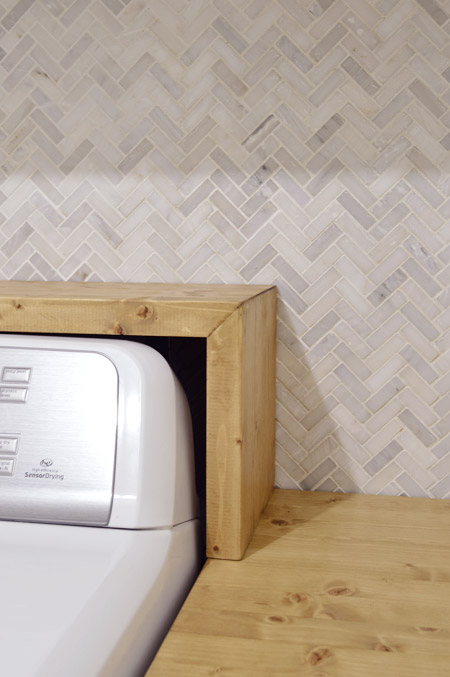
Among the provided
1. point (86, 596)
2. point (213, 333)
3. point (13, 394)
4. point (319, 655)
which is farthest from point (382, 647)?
point (13, 394)

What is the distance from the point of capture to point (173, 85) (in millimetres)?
1239

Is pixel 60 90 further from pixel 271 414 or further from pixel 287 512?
pixel 287 512

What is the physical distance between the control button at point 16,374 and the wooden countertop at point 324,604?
0.35m

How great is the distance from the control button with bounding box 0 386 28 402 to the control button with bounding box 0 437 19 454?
5 centimetres

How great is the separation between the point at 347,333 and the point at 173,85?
22.2 inches

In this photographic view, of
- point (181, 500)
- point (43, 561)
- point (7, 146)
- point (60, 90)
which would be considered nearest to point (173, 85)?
point (60, 90)

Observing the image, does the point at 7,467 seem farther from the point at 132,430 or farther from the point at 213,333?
the point at 213,333

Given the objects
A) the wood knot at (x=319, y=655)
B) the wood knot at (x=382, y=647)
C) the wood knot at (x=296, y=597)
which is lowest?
the wood knot at (x=382, y=647)

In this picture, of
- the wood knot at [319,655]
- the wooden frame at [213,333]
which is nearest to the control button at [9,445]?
the wooden frame at [213,333]

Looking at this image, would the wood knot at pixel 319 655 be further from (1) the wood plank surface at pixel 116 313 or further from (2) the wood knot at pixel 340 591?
(1) the wood plank surface at pixel 116 313

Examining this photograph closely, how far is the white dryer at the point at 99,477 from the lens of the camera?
73 centimetres

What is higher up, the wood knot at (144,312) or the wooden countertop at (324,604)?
the wood knot at (144,312)

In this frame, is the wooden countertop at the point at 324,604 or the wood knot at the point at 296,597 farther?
the wood knot at the point at 296,597

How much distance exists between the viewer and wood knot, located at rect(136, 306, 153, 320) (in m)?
0.90
